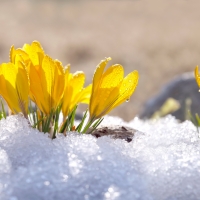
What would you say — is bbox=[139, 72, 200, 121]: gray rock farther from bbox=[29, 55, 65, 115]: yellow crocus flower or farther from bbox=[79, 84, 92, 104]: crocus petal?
bbox=[29, 55, 65, 115]: yellow crocus flower

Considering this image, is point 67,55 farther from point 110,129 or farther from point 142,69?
point 110,129

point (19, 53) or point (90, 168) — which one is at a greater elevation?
point (19, 53)

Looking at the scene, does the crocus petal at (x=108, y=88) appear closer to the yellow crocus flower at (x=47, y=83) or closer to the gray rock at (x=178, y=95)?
the yellow crocus flower at (x=47, y=83)

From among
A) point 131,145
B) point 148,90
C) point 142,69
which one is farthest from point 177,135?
point 142,69

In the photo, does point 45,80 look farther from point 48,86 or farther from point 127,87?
point 127,87

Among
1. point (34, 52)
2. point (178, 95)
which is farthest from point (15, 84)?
point (178, 95)

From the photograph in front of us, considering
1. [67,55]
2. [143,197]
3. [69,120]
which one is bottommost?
[143,197]
